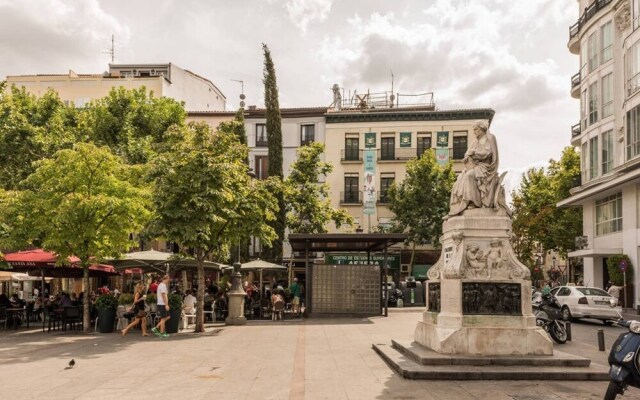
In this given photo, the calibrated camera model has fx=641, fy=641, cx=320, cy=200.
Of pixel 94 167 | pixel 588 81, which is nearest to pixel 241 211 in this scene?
pixel 94 167

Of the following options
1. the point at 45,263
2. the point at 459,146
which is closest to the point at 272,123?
the point at 459,146

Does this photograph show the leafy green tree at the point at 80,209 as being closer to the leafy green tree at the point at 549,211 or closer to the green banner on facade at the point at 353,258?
the green banner on facade at the point at 353,258

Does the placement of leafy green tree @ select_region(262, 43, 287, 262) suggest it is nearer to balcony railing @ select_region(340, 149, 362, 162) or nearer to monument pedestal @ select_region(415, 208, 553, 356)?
balcony railing @ select_region(340, 149, 362, 162)

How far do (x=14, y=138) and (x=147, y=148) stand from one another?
6.13m

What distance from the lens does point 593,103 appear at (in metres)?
37.6

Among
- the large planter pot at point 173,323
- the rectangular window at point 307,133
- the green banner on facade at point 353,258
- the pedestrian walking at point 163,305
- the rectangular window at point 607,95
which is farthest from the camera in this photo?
the rectangular window at point 307,133

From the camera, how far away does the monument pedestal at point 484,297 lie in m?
11.2

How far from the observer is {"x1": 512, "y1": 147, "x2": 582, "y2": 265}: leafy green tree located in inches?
1869

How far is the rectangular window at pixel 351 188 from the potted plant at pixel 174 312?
3211 centimetres

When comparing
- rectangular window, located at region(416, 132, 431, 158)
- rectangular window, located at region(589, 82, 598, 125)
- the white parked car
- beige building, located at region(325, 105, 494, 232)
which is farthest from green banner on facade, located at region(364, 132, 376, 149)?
the white parked car

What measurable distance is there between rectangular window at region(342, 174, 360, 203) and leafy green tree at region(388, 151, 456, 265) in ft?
19.2

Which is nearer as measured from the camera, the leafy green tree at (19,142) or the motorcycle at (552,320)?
the motorcycle at (552,320)

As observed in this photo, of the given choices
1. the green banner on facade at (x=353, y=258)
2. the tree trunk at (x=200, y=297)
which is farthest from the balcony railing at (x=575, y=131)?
the tree trunk at (x=200, y=297)

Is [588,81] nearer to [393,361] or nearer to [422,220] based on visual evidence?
[422,220]
